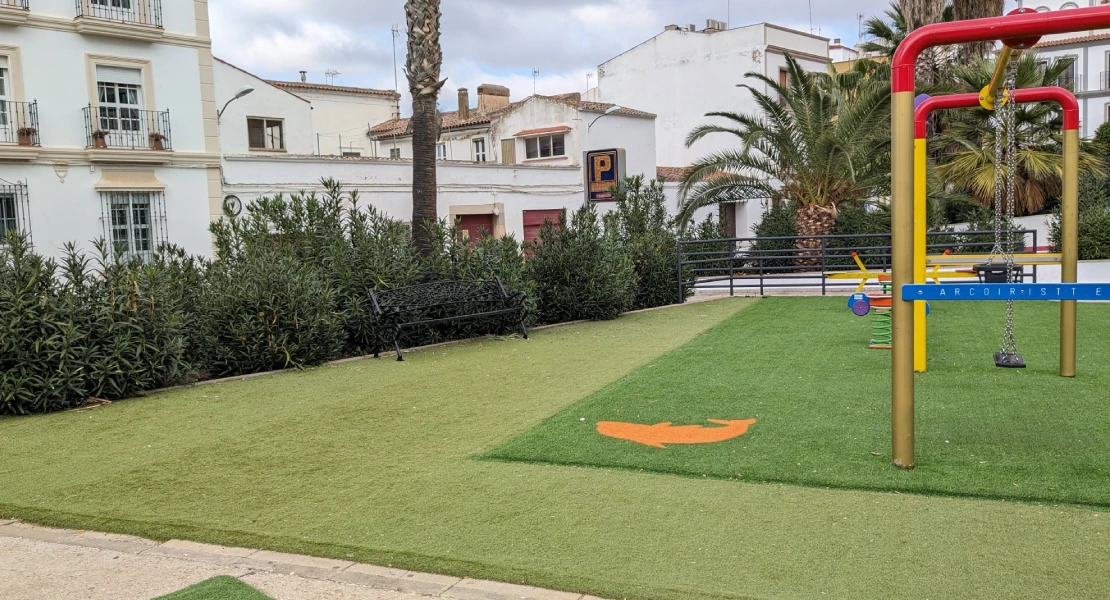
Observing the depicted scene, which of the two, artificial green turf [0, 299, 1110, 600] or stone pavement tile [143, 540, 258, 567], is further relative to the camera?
stone pavement tile [143, 540, 258, 567]

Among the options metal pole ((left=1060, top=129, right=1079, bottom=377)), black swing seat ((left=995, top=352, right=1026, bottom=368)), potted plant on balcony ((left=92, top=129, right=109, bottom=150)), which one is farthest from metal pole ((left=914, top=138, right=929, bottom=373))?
potted plant on balcony ((left=92, top=129, right=109, bottom=150))

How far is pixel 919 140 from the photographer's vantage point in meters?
7.52

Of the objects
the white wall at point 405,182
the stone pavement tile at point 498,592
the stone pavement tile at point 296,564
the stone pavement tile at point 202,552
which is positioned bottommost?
the stone pavement tile at point 498,592

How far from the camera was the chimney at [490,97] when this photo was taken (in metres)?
40.2

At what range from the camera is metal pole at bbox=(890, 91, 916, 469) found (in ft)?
16.7

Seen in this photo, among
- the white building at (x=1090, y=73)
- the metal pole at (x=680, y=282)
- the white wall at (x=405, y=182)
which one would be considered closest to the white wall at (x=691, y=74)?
the white wall at (x=405, y=182)

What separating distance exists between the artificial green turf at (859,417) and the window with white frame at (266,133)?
80.4ft

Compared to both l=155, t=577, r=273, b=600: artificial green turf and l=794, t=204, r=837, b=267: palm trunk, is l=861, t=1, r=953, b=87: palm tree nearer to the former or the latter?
l=794, t=204, r=837, b=267: palm trunk

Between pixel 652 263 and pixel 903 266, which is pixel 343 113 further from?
pixel 903 266

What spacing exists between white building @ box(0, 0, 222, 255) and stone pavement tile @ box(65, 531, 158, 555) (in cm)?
1711

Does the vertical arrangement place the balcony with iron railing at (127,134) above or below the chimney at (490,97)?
below

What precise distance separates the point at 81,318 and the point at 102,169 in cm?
1461

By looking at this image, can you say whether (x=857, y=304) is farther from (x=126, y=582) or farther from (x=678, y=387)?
(x=126, y=582)

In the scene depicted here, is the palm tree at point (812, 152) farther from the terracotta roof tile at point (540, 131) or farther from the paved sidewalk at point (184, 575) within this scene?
the paved sidewalk at point (184, 575)
